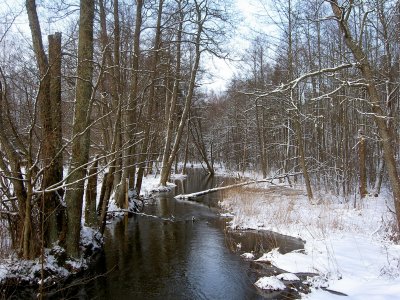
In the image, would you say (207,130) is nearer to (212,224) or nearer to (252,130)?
(252,130)

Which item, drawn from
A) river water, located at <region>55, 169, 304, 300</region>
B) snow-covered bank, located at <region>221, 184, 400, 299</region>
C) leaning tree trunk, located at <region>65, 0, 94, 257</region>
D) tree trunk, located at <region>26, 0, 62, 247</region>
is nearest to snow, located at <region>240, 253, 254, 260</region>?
river water, located at <region>55, 169, 304, 300</region>

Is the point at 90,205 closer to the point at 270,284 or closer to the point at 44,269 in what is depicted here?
the point at 44,269

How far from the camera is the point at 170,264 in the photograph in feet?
25.7

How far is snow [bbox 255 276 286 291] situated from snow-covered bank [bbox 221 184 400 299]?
1.76 ft

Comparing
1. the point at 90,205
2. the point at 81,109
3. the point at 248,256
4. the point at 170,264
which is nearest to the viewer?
the point at 81,109

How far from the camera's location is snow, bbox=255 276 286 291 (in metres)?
6.32

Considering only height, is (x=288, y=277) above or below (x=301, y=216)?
below

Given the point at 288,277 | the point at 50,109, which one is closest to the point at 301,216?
the point at 288,277

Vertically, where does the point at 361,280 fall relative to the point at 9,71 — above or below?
below

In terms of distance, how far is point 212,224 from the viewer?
1170 cm

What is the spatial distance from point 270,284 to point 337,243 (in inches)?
94.4

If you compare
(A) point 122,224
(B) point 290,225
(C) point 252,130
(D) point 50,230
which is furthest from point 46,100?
(C) point 252,130

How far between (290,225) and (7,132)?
7.93 metres

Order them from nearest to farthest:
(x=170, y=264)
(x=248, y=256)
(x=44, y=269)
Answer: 1. (x=44, y=269)
2. (x=170, y=264)
3. (x=248, y=256)
